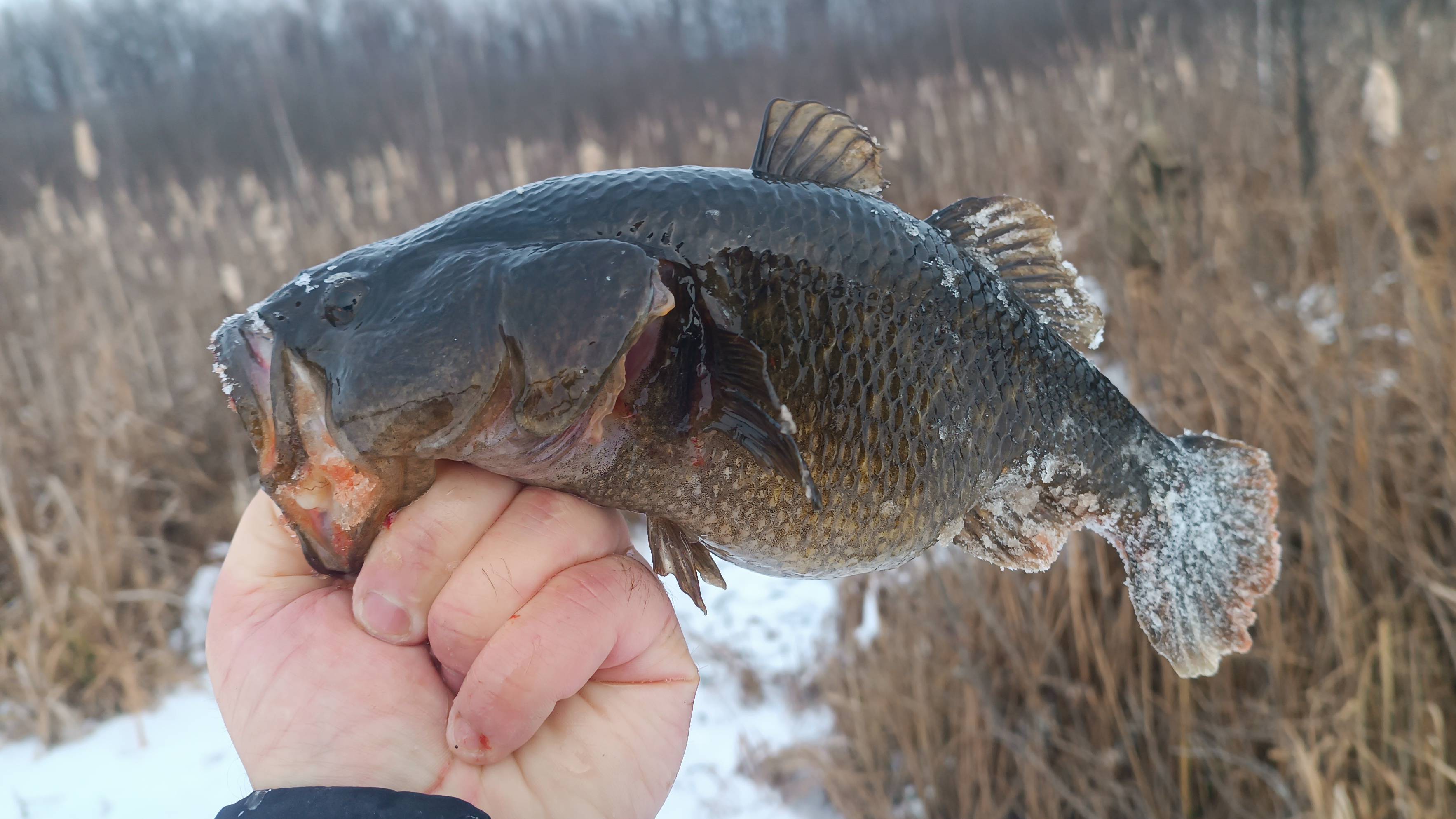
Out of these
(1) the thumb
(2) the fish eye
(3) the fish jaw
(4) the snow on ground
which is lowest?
(4) the snow on ground

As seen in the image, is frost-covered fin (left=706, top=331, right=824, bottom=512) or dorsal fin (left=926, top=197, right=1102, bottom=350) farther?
dorsal fin (left=926, top=197, right=1102, bottom=350)

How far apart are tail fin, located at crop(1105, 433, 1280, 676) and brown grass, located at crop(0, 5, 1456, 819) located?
42.3 inches

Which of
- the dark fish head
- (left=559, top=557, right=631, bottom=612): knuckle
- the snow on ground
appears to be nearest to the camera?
the dark fish head

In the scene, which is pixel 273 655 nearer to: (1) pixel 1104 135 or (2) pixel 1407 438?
(2) pixel 1407 438

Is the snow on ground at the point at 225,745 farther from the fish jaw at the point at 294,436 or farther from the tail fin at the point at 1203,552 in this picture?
the fish jaw at the point at 294,436

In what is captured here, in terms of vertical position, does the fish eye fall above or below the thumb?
above

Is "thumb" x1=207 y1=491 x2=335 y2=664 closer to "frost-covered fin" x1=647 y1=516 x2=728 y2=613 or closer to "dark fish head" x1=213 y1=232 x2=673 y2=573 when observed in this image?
"dark fish head" x1=213 y1=232 x2=673 y2=573

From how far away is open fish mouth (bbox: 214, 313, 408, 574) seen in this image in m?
0.87

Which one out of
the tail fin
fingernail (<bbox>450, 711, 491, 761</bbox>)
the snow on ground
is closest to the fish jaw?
fingernail (<bbox>450, 711, 491, 761</bbox>)

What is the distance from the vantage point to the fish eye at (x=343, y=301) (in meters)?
0.89

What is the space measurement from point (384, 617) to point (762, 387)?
53cm

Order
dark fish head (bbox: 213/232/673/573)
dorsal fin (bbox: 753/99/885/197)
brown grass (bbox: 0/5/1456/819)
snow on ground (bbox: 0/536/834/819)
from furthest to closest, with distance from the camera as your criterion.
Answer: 1. snow on ground (bbox: 0/536/834/819)
2. brown grass (bbox: 0/5/1456/819)
3. dorsal fin (bbox: 753/99/885/197)
4. dark fish head (bbox: 213/232/673/573)

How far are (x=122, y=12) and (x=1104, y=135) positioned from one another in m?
22.8

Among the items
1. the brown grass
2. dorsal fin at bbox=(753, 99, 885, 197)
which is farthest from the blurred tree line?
dorsal fin at bbox=(753, 99, 885, 197)
